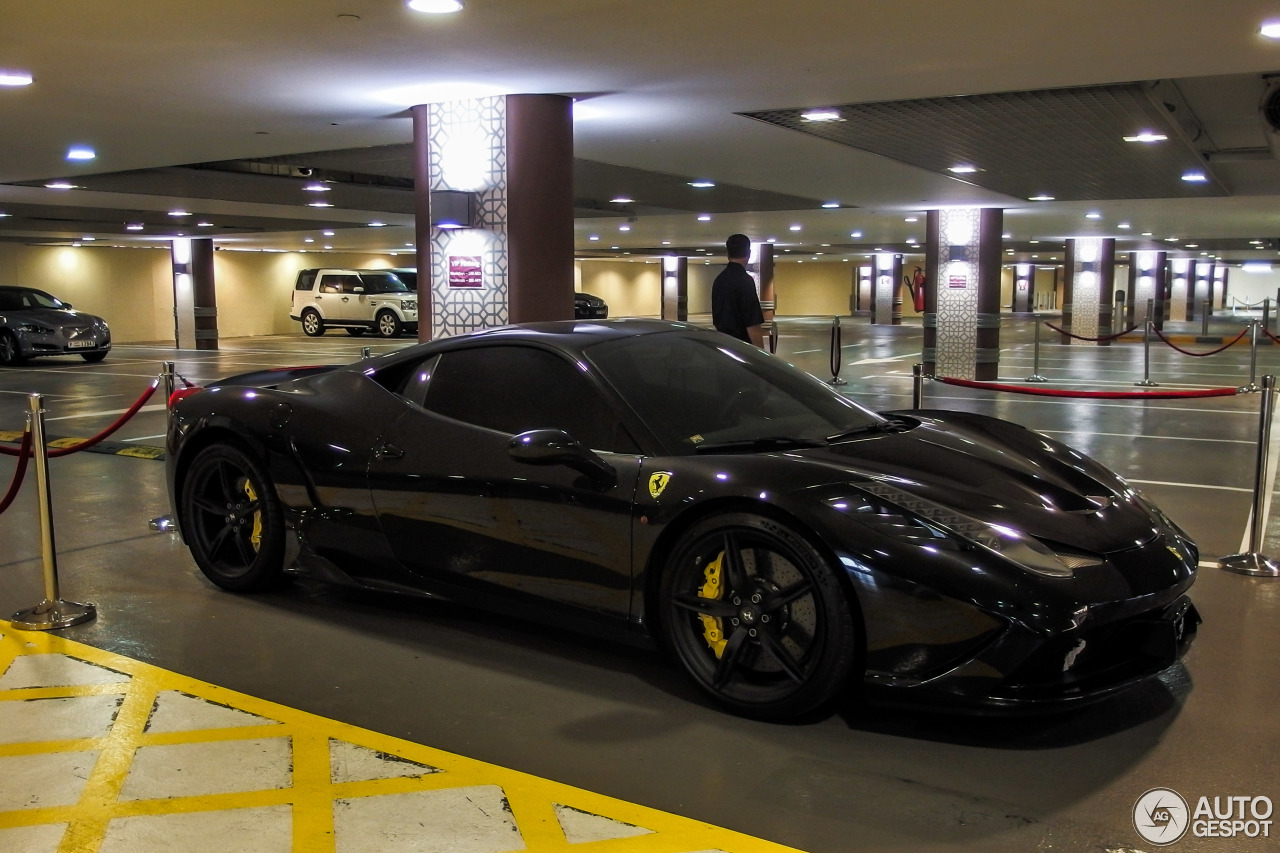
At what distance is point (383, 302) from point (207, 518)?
79.3 feet

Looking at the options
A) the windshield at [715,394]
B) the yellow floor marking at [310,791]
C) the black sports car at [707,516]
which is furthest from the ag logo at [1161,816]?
the windshield at [715,394]

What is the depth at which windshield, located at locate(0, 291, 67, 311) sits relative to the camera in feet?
63.1

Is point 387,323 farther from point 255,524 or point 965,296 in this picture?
point 255,524

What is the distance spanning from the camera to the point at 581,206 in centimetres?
1916

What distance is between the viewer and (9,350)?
18859 mm

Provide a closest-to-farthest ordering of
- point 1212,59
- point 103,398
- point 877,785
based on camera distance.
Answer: point 877,785, point 1212,59, point 103,398

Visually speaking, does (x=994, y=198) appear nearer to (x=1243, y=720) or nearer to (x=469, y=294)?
(x=469, y=294)

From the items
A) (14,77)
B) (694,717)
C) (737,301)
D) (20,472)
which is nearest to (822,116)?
(737,301)

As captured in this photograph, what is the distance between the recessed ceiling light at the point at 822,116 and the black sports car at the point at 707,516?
5130mm

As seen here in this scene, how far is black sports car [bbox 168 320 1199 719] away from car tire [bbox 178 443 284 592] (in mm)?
11

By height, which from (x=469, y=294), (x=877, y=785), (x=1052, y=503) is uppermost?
(x=469, y=294)

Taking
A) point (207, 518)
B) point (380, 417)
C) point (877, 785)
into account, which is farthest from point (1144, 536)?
point (207, 518)

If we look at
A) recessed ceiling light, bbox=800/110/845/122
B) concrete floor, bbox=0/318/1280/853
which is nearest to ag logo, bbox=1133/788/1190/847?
concrete floor, bbox=0/318/1280/853

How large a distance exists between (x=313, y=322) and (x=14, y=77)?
75.9 feet
